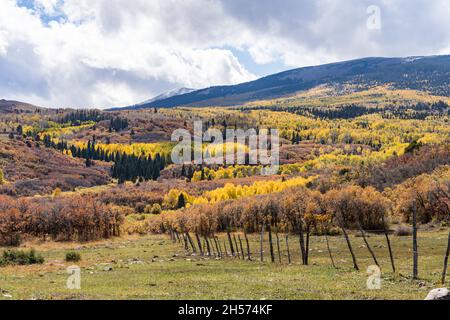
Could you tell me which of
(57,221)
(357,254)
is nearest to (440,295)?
(357,254)

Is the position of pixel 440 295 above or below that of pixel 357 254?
above

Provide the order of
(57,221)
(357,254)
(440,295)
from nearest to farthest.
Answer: (440,295) < (357,254) < (57,221)

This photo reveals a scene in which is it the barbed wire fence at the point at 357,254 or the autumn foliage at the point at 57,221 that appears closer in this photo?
the barbed wire fence at the point at 357,254

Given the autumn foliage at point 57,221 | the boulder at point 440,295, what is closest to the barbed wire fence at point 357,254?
the boulder at point 440,295

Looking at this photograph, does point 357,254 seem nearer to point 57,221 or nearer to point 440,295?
point 440,295

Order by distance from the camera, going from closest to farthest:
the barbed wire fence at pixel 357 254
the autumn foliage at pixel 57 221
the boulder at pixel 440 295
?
the boulder at pixel 440 295, the barbed wire fence at pixel 357 254, the autumn foliage at pixel 57 221

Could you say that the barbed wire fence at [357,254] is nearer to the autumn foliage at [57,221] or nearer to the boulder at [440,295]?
the boulder at [440,295]

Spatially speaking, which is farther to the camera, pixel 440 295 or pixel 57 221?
pixel 57 221

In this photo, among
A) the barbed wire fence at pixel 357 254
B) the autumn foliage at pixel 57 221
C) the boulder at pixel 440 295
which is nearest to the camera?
the boulder at pixel 440 295

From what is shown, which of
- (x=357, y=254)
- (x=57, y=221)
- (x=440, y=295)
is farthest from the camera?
(x=57, y=221)

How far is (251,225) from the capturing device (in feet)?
363

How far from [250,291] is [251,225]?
86293mm

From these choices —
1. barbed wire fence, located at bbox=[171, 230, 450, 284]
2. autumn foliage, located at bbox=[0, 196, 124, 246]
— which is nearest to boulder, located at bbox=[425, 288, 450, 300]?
barbed wire fence, located at bbox=[171, 230, 450, 284]
